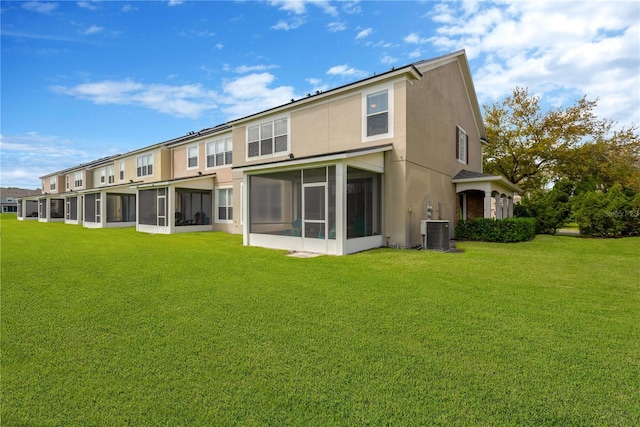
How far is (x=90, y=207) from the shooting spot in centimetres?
2338

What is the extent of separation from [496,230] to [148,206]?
61.2 ft

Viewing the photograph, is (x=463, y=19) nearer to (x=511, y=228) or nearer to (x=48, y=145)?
(x=511, y=228)

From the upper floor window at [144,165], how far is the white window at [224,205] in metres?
8.04

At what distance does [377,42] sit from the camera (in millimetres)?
13148

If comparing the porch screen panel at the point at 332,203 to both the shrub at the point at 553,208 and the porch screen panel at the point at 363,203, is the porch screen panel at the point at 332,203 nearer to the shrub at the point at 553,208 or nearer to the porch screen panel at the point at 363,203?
the porch screen panel at the point at 363,203

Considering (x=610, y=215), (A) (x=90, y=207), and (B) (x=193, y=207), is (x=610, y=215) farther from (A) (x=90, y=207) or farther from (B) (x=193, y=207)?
(A) (x=90, y=207)

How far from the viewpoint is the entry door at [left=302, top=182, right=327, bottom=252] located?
977 cm

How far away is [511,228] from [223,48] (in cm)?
1408

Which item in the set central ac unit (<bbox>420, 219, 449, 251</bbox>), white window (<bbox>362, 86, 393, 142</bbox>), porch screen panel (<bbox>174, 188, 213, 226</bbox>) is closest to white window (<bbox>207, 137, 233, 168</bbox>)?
porch screen panel (<bbox>174, 188, 213, 226</bbox>)

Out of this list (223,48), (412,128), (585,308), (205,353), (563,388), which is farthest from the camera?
(223,48)

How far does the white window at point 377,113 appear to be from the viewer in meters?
10.9

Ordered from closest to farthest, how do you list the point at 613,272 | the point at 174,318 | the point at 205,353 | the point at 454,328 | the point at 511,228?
the point at 205,353 → the point at 454,328 → the point at 174,318 → the point at 613,272 → the point at 511,228

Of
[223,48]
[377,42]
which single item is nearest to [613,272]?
[377,42]

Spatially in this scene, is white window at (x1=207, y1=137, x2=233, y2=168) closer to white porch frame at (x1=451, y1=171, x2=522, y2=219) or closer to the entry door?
the entry door
